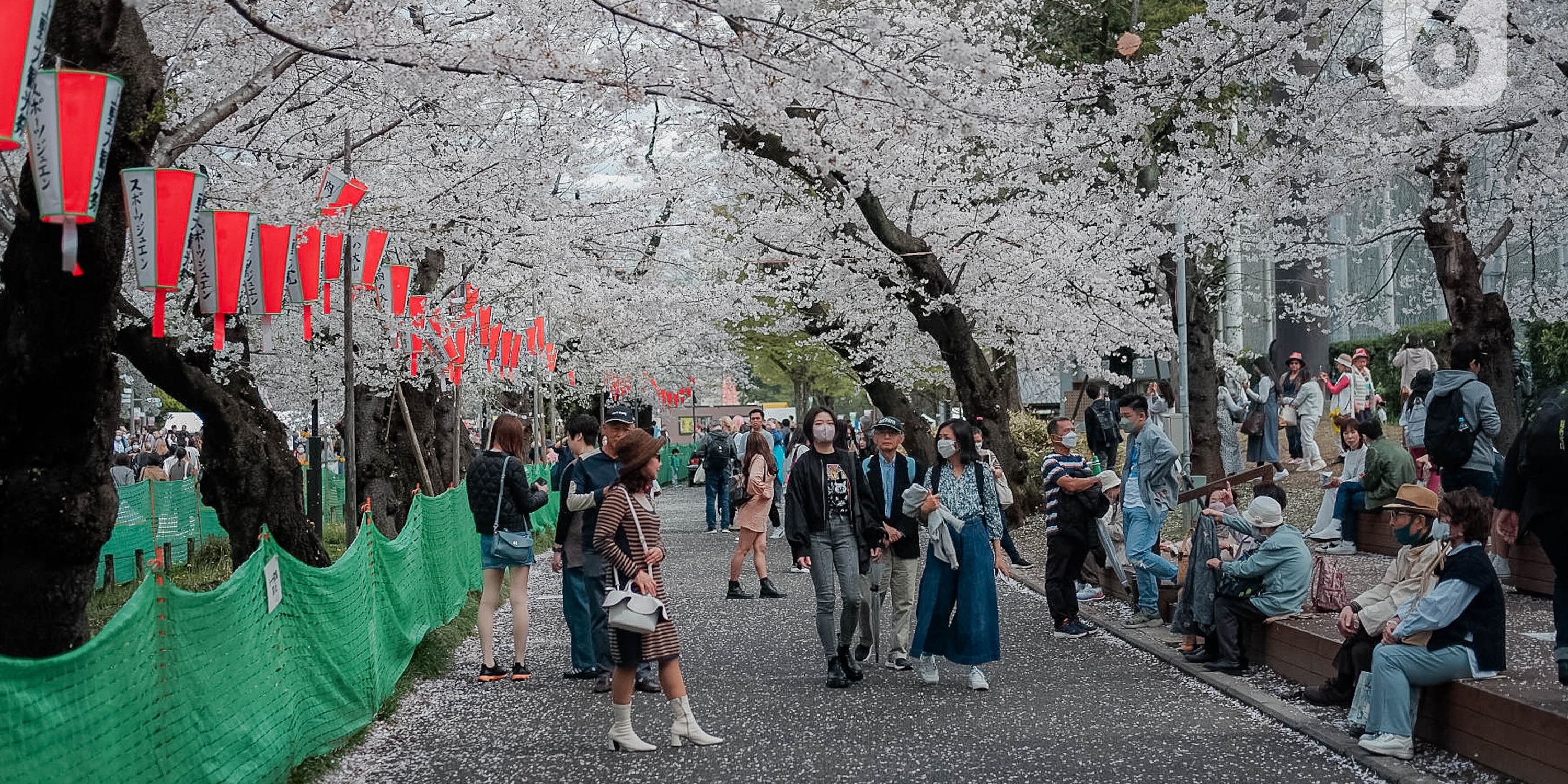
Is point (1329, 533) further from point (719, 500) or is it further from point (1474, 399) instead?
point (719, 500)

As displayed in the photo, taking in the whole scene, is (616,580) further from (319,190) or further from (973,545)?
(319,190)

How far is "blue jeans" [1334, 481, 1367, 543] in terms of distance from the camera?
43.0 ft

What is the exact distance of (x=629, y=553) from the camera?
7.12 metres

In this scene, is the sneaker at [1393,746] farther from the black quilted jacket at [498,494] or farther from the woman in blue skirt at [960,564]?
the black quilted jacket at [498,494]

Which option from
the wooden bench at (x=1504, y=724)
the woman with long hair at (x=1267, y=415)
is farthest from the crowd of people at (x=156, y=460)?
the woman with long hair at (x=1267, y=415)

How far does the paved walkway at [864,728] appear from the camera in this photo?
641 centimetres

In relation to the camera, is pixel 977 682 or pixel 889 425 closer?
pixel 977 682

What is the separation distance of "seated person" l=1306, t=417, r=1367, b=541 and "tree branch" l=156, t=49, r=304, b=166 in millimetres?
10057

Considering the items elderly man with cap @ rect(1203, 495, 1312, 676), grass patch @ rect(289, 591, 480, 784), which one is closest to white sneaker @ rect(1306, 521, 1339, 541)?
elderly man with cap @ rect(1203, 495, 1312, 676)

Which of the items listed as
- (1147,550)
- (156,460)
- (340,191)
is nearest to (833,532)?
(1147,550)

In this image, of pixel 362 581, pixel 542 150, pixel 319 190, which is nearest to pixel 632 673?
pixel 362 581

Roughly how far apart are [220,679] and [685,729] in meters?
2.44

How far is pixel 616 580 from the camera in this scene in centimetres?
706

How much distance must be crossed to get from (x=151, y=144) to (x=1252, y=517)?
6.66 meters
